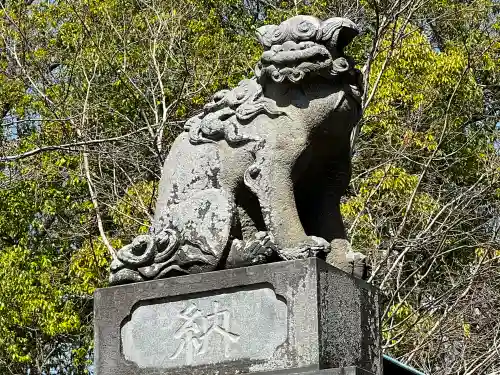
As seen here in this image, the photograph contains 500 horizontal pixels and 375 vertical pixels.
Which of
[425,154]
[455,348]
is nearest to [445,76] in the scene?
[425,154]

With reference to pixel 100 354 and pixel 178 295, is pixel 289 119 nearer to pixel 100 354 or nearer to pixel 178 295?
pixel 178 295

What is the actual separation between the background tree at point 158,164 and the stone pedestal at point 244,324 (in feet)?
24.3

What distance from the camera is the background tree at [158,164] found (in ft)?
46.8

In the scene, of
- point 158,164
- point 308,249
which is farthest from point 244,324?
point 158,164

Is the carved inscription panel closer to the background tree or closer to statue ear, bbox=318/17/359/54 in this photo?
statue ear, bbox=318/17/359/54

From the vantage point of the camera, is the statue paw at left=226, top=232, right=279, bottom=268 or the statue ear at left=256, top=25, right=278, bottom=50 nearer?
the statue paw at left=226, top=232, right=279, bottom=268

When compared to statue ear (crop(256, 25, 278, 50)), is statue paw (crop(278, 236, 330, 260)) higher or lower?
lower

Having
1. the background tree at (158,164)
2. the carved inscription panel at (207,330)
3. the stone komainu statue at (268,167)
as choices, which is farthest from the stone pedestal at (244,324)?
the background tree at (158,164)

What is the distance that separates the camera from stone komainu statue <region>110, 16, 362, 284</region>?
5871mm

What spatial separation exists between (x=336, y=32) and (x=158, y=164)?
26.5ft

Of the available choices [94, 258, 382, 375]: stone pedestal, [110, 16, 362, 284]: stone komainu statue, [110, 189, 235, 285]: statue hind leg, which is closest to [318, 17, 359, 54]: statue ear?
[110, 16, 362, 284]: stone komainu statue

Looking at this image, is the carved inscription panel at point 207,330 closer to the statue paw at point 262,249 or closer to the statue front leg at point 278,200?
the statue paw at point 262,249

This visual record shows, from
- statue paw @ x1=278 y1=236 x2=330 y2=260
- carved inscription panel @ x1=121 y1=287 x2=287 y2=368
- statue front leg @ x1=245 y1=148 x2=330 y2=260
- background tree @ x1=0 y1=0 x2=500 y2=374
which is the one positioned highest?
background tree @ x1=0 y1=0 x2=500 y2=374

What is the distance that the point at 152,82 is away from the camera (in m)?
14.7
